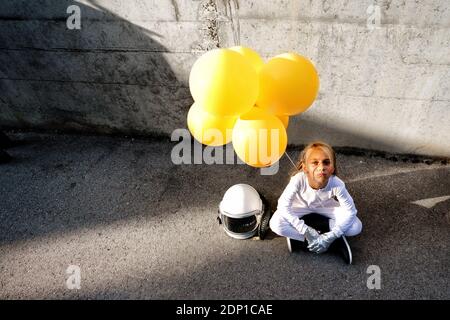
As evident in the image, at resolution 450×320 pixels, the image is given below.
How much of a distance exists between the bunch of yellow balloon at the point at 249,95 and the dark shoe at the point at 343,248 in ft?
3.86

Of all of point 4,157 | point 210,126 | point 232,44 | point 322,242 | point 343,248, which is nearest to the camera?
point 210,126

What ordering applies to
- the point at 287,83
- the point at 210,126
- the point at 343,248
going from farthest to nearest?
the point at 343,248 < the point at 210,126 < the point at 287,83

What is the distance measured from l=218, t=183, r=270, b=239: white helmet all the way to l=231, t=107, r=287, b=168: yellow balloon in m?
0.65

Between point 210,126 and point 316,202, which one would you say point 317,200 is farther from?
point 210,126

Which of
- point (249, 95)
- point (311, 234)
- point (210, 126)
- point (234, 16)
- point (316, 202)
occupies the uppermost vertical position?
point (234, 16)

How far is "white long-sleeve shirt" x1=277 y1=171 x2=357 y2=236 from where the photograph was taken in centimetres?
263

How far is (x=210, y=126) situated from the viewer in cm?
237

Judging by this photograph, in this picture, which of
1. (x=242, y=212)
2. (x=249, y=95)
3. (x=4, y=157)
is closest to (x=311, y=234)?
(x=242, y=212)

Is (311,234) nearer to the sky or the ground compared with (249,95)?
nearer to the ground

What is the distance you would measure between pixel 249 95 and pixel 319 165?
85 cm

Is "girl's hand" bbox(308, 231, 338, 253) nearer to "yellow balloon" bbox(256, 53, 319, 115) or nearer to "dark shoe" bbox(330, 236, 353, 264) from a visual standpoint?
"dark shoe" bbox(330, 236, 353, 264)

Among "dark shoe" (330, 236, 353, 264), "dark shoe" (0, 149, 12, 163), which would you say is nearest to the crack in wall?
"dark shoe" (330, 236, 353, 264)

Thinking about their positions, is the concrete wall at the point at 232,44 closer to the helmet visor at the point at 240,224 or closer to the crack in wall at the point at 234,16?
the crack in wall at the point at 234,16
